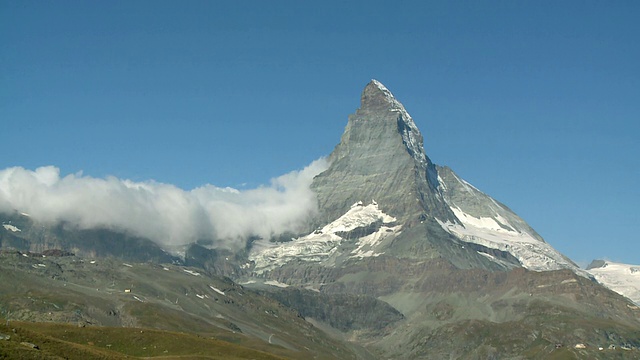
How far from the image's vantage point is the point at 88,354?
585 ft

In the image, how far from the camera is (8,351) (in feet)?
490

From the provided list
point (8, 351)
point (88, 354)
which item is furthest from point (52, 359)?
point (88, 354)

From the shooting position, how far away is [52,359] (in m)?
156

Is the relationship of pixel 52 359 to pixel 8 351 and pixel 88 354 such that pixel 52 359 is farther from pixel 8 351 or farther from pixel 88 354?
pixel 88 354

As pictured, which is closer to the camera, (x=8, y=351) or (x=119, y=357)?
(x=8, y=351)

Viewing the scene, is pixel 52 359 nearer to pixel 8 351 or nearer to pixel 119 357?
pixel 8 351

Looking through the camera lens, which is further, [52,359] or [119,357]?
[119,357]

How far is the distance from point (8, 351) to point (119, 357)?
1598 inches

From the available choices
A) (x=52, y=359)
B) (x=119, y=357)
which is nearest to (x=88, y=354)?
(x=119, y=357)

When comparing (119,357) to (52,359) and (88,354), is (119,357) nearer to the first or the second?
(88,354)

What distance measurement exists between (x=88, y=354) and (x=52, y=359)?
23189 millimetres

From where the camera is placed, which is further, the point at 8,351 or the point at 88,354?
the point at 88,354

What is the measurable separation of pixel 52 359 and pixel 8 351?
881 cm

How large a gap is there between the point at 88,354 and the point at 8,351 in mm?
30237
